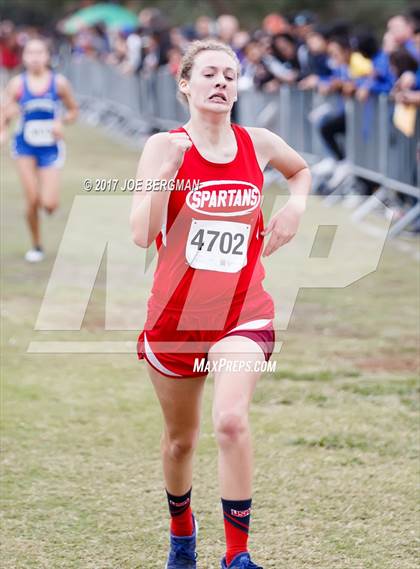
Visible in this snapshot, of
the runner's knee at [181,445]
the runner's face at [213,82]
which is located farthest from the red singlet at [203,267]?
the runner's knee at [181,445]

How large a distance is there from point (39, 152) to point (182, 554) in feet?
24.1

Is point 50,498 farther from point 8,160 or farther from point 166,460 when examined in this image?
point 8,160

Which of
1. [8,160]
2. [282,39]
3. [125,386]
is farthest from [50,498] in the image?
[8,160]

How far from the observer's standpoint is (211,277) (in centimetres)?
431

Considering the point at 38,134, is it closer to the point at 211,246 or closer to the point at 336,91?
the point at 336,91

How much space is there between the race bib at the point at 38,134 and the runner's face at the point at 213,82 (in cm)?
707

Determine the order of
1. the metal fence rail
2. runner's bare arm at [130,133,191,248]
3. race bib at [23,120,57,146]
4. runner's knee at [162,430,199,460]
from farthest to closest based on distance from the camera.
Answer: the metal fence rail → race bib at [23,120,57,146] → runner's knee at [162,430,199,460] → runner's bare arm at [130,133,191,248]

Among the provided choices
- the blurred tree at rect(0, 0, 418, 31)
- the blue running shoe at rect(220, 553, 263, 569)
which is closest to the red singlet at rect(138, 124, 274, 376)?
the blue running shoe at rect(220, 553, 263, 569)

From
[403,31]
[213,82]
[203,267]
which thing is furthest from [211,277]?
[403,31]

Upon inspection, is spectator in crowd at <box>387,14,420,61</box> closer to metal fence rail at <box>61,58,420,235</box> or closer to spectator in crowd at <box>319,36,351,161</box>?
metal fence rail at <box>61,58,420,235</box>

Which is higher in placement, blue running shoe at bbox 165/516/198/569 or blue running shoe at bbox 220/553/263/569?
blue running shoe at bbox 220/553/263/569

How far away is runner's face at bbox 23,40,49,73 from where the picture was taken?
11391 mm

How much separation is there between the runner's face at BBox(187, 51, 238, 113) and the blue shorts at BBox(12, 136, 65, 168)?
7127 millimetres

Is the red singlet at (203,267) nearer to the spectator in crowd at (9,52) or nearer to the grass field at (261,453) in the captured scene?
the grass field at (261,453)
